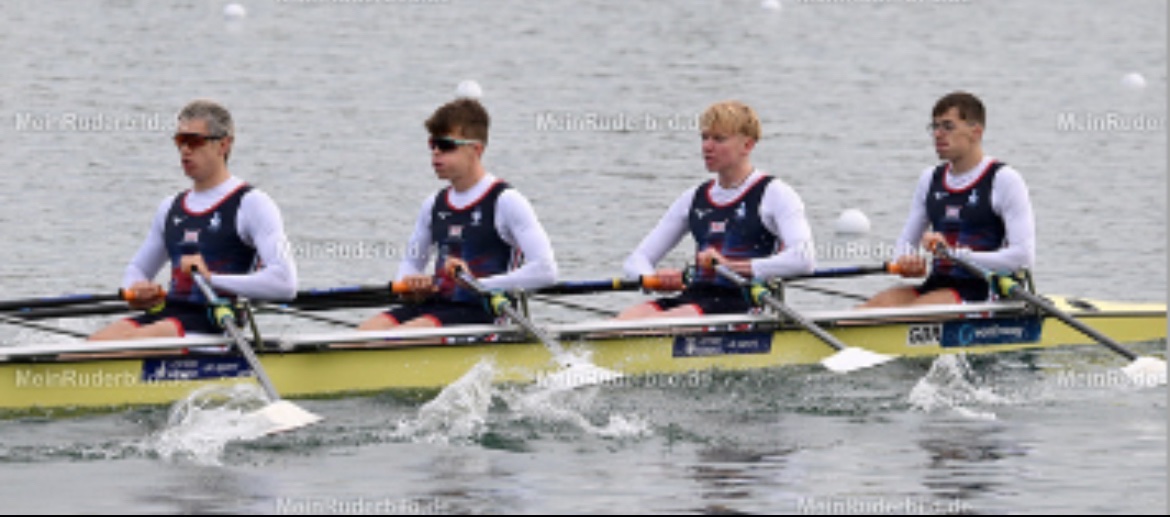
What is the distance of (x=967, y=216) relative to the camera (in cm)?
1437

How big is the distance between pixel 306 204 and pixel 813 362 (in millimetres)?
10338

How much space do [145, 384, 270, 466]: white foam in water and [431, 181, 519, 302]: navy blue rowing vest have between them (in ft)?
4.66

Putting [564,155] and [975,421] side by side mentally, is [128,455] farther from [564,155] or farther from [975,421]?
[564,155]

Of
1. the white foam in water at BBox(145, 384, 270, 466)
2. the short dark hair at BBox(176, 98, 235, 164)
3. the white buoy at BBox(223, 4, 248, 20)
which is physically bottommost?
the white foam in water at BBox(145, 384, 270, 466)

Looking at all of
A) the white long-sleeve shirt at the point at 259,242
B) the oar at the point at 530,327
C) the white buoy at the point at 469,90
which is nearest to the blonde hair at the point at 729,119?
the oar at the point at 530,327

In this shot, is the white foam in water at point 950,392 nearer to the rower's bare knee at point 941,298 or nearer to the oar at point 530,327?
the rower's bare knee at point 941,298

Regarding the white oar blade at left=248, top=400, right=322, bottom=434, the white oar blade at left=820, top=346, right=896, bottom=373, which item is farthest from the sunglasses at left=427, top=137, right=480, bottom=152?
the white oar blade at left=820, top=346, right=896, bottom=373

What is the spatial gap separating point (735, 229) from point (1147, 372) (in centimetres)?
268

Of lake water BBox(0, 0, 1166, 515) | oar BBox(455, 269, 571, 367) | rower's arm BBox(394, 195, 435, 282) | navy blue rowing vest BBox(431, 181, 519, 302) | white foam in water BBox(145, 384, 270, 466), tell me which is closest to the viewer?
lake water BBox(0, 0, 1166, 515)

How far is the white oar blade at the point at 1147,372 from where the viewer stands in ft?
45.3

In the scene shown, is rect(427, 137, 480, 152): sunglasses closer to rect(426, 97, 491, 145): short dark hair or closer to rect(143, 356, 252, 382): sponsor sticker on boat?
rect(426, 97, 491, 145): short dark hair

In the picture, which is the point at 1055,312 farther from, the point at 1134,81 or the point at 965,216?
the point at 1134,81

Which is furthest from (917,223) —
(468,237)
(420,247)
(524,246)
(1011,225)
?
(420,247)

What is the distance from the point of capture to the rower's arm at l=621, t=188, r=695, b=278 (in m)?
14.1
